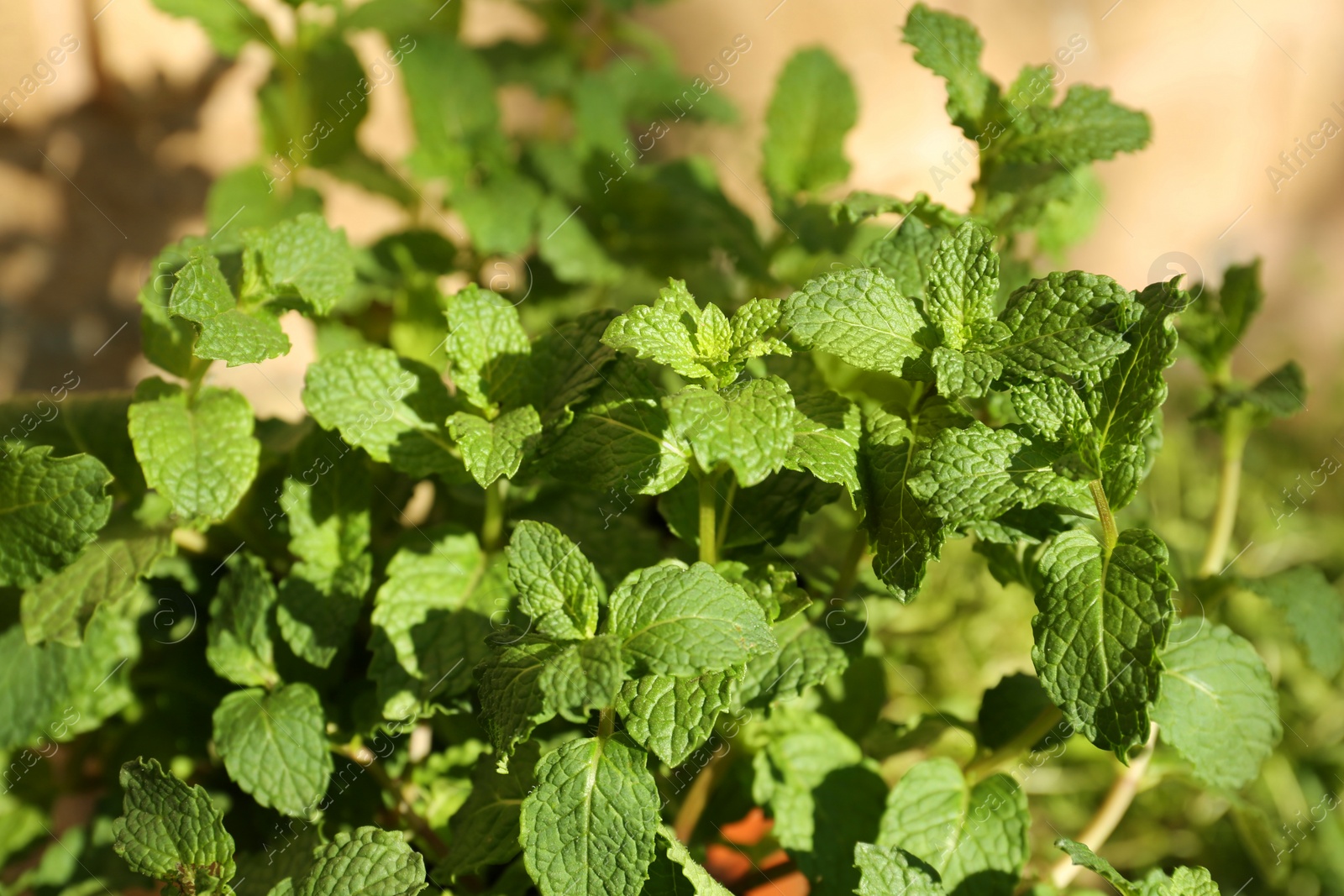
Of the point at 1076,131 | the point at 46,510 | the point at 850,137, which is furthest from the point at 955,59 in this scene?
the point at 850,137

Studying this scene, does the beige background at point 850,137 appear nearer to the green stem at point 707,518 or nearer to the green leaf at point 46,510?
the green leaf at point 46,510

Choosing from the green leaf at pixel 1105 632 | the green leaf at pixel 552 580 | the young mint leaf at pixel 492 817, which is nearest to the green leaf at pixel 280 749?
the young mint leaf at pixel 492 817

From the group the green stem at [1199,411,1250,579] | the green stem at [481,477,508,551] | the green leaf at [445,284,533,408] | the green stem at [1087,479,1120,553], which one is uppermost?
the green leaf at [445,284,533,408]

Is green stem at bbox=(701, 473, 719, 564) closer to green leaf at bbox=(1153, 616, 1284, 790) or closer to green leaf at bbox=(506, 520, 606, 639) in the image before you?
green leaf at bbox=(506, 520, 606, 639)

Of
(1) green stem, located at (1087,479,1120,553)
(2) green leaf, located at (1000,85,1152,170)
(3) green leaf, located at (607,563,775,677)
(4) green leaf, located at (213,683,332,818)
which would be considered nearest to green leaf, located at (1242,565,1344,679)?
(1) green stem, located at (1087,479,1120,553)

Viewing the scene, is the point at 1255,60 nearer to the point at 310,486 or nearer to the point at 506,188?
the point at 506,188

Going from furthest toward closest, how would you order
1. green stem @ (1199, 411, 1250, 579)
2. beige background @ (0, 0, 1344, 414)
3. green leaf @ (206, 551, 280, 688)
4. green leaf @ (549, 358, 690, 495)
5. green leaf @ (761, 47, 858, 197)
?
beige background @ (0, 0, 1344, 414) → green leaf @ (761, 47, 858, 197) → green stem @ (1199, 411, 1250, 579) → green leaf @ (206, 551, 280, 688) → green leaf @ (549, 358, 690, 495)

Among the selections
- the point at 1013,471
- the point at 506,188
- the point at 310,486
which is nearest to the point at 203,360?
the point at 310,486
